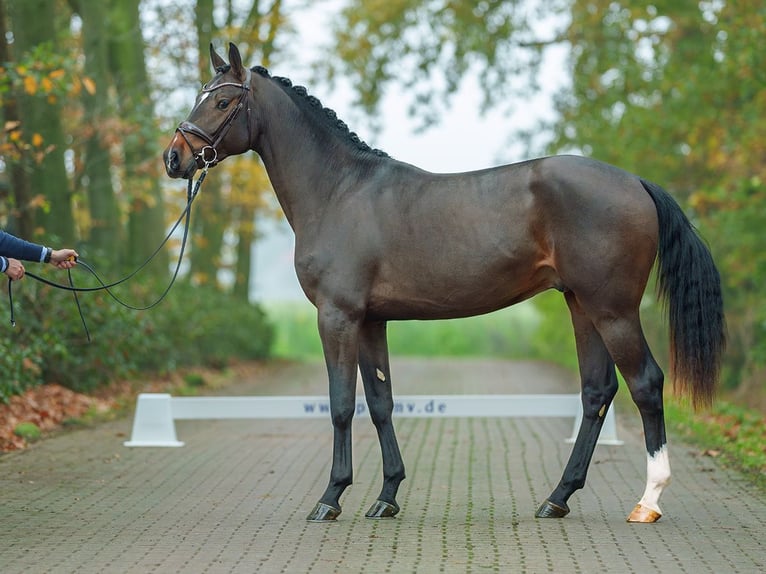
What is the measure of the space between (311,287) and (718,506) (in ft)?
9.57

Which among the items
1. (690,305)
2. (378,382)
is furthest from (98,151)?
(690,305)

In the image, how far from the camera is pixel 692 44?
18.2 meters

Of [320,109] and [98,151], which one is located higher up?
[98,151]

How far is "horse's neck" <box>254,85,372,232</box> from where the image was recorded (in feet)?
23.6

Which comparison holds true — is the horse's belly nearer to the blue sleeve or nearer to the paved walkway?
the paved walkway

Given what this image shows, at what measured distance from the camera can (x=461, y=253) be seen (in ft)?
22.3

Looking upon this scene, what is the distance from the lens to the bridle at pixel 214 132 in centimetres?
699

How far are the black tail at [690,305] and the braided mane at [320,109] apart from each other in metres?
1.78

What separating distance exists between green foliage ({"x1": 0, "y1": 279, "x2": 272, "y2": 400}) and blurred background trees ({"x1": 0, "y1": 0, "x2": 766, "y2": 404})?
2.89 feet

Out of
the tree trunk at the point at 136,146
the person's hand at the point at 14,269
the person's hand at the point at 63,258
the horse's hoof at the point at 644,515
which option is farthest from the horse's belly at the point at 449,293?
the tree trunk at the point at 136,146

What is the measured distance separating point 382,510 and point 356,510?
34 cm

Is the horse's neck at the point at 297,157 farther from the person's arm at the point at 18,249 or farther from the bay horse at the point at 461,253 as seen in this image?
the person's arm at the point at 18,249

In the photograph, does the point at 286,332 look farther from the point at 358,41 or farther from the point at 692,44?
the point at 692,44

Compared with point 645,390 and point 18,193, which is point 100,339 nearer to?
point 18,193
